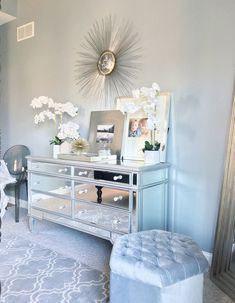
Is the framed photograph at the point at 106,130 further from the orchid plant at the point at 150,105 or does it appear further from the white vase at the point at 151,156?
the white vase at the point at 151,156

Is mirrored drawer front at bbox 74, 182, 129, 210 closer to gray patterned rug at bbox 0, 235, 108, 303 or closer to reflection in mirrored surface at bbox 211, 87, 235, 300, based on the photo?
gray patterned rug at bbox 0, 235, 108, 303

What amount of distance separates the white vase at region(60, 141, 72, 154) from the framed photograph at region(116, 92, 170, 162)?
700 millimetres

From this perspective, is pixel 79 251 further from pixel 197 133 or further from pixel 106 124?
pixel 197 133

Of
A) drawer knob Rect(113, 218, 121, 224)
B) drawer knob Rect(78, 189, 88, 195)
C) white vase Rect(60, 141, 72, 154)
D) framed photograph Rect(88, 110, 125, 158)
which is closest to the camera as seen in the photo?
drawer knob Rect(113, 218, 121, 224)

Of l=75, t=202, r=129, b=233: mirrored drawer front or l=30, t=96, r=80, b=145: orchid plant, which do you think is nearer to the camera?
l=75, t=202, r=129, b=233: mirrored drawer front

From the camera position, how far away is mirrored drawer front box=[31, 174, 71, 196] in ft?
8.99

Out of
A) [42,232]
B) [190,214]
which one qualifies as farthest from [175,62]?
[42,232]

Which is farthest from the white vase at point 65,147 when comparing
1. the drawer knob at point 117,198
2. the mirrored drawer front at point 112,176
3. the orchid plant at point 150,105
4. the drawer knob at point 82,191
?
the drawer knob at point 117,198

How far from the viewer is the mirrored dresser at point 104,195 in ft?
7.32

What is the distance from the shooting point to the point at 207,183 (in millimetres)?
2346

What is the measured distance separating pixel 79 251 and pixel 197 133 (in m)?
1.57

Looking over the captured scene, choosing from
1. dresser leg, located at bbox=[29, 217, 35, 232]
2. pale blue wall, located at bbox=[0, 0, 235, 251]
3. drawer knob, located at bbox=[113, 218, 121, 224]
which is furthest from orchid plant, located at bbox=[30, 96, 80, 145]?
drawer knob, located at bbox=[113, 218, 121, 224]

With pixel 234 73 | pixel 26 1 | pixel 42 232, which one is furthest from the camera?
pixel 26 1

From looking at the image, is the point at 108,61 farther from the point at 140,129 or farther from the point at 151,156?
the point at 151,156
